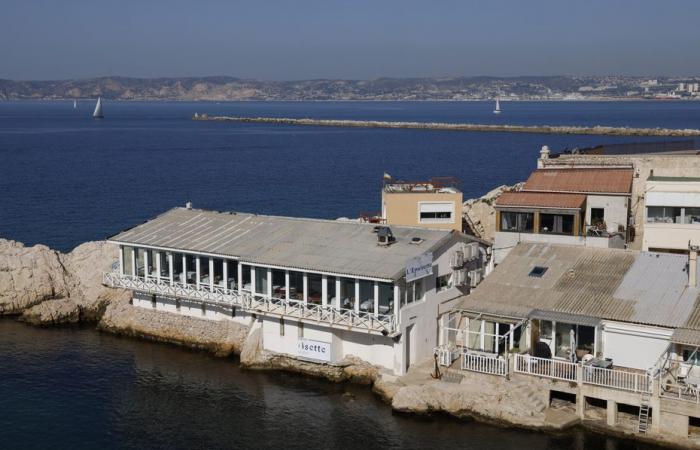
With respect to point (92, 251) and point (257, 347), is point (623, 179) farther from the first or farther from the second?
point (92, 251)

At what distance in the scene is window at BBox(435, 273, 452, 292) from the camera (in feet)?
117

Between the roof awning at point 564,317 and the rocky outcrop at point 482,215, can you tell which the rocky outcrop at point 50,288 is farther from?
the roof awning at point 564,317

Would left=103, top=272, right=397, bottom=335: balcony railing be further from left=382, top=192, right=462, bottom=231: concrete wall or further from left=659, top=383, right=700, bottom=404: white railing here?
left=382, top=192, right=462, bottom=231: concrete wall

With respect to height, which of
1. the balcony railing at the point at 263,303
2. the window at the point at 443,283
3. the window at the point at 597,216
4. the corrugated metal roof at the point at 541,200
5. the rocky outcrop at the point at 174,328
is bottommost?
the rocky outcrop at the point at 174,328

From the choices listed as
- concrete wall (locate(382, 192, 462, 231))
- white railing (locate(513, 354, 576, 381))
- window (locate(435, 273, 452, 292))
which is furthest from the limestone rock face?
white railing (locate(513, 354, 576, 381))

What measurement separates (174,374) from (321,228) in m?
9.24

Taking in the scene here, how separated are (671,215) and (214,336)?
21835 mm

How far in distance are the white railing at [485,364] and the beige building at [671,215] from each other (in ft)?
39.6

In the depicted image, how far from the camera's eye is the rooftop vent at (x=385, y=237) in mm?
35688

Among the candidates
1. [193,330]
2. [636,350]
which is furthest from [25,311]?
[636,350]

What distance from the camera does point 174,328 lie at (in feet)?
131

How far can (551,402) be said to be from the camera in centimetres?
3033

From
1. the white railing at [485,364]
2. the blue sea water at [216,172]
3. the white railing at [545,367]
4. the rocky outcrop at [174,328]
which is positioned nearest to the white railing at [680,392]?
the white railing at [545,367]

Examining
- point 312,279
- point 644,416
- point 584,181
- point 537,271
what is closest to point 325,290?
point 312,279
